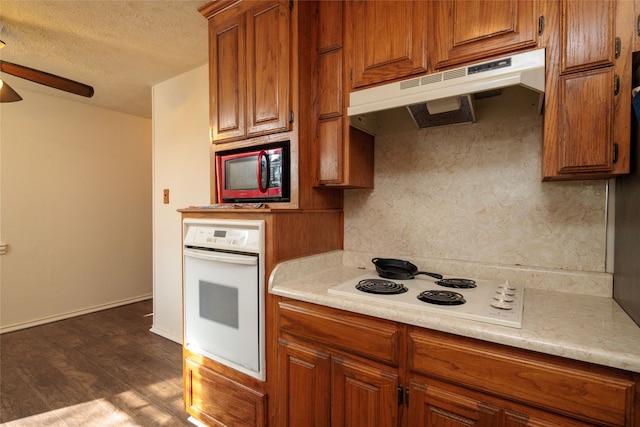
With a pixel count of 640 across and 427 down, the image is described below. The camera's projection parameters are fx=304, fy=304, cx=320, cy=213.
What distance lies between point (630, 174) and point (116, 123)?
15.7ft

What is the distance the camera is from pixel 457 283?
1397 millimetres

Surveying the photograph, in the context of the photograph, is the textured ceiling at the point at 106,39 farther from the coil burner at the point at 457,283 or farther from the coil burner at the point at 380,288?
the coil burner at the point at 457,283

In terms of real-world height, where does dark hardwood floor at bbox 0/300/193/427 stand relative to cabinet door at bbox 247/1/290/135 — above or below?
below

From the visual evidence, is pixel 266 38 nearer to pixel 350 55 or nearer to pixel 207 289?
pixel 350 55

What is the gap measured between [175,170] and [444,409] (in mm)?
2891

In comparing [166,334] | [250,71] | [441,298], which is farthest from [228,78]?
[166,334]

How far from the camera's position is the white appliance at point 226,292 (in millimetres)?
1459

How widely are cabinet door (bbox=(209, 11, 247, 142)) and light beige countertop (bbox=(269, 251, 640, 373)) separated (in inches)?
37.6

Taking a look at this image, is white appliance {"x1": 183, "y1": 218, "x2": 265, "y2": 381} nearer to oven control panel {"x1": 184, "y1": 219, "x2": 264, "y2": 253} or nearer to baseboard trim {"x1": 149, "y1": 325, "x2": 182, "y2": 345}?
oven control panel {"x1": 184, "y1": 219, "x2": 264, "y2": 253}

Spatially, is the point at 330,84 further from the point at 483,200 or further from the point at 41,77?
the point at 41,77

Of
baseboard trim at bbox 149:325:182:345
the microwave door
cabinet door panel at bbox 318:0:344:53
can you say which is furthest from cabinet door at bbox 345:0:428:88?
baseboard trim at bbox 149:325:182:345

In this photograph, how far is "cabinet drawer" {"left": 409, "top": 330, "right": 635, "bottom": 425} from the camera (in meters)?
0.77

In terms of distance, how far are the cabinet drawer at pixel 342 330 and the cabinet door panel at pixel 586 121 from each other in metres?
0.87

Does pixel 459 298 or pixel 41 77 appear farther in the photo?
pixel 41 77
